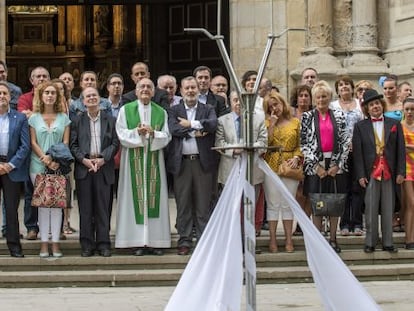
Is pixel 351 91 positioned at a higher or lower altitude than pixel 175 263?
higher

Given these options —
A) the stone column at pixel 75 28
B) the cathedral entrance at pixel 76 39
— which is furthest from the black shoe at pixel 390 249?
the stone column at pixel 75 28

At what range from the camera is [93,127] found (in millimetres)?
13008

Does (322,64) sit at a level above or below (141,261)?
above

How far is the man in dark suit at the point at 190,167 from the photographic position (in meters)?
13.0

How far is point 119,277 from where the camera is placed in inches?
489

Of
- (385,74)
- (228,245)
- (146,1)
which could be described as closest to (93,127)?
(228,245)

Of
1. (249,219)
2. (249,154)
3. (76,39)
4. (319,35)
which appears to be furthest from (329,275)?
(76,39)

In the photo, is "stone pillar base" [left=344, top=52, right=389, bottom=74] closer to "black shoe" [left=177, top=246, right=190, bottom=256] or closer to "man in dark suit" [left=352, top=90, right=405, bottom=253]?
"man in dark suit" [left=352, top=90, right=405, bottom=253]

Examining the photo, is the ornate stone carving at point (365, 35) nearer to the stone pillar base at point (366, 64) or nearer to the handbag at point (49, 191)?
the stone pillar base at point (366, 64)

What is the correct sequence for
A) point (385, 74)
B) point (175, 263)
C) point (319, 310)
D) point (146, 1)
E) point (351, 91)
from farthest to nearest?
1. point (146, 1)
2. point (385, 74)
3. point (351, 91)
4. point (175, 263)
5. point (319, 310)

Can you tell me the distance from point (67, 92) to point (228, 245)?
547cm

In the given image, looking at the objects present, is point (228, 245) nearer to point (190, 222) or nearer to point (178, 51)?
point (190, 222)

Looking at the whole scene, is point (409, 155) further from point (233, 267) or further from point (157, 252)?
point (233, 267)

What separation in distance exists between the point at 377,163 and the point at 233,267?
4361mm
